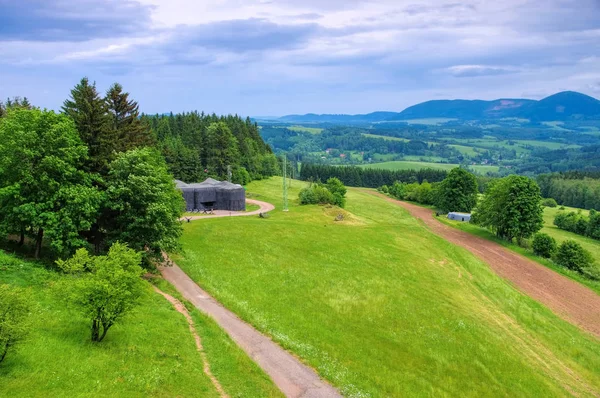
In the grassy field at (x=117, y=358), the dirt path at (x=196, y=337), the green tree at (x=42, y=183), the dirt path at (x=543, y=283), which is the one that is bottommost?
the dirt path at (x=543, y=283)

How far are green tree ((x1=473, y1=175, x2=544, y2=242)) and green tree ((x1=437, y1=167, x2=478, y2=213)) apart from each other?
1096 inches

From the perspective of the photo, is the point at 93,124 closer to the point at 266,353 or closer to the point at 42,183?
the point at 42,183

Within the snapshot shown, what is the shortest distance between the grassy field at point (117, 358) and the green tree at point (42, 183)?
3.59 m

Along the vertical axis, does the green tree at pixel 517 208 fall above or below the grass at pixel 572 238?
above

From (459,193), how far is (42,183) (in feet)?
325

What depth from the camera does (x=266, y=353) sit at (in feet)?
93.1

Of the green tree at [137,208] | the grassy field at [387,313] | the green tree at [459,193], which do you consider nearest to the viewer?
the grassy field at [387,313]

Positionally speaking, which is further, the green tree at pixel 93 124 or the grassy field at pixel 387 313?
the green tree at pixel 93 124

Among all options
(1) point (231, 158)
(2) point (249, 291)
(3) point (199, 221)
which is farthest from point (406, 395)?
(1) point (231, 158)

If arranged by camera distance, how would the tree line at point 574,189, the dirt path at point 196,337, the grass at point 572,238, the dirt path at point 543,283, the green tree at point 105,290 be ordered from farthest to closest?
the tree line at point 574,189, the grass at point 572,238, the dirt path at point 543,283, the dirt path at point 196,337, the green tree at point 105,290

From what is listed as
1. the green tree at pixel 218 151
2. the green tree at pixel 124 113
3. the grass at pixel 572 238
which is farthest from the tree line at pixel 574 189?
the green tree at pixel 124 113

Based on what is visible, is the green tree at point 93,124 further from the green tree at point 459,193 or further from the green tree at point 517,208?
the green tree at point 459,193

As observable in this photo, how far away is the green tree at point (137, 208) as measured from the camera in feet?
123

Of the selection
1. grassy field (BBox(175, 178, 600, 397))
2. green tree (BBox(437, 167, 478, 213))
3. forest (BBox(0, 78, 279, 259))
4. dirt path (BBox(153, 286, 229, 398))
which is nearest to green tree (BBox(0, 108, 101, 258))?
forest (BBox(0, 78, 279, 259))
